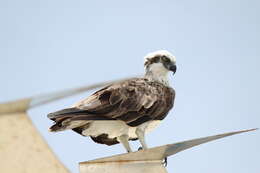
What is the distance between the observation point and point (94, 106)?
9172 mm

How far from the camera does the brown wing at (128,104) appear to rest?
9027 millimetres

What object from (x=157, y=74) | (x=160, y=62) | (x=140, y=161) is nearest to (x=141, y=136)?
(x=157, y=74)

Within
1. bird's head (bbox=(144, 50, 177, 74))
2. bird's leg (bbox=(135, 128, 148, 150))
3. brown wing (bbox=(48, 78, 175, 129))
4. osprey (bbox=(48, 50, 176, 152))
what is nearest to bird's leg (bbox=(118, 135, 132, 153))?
osprey (bbox=(48, 50, 176, 152))

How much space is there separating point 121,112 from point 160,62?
2090 mm

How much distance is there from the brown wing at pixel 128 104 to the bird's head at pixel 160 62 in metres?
0.55

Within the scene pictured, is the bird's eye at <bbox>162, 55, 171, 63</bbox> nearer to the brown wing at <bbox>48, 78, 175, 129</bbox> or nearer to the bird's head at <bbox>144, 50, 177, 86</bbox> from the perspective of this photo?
the bird's head at <bbox>144, 50, 177, 86</bbox>

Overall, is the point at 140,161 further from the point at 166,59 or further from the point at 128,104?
the point at 166,59

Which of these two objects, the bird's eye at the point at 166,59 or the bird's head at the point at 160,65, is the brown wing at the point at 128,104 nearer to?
the bird's head at the point at 160,65

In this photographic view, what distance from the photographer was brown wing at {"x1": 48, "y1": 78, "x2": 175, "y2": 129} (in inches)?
355

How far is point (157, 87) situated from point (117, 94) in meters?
1.06

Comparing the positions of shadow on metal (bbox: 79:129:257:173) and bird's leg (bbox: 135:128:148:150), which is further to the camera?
bird's leg (bbox: 135:128:148:150)

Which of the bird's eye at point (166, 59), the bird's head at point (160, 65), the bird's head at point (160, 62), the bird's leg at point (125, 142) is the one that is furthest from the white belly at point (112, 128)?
the bird's eye at point (166, 59)

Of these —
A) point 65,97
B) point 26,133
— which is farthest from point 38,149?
point 65,97

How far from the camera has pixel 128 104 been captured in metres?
9.63
